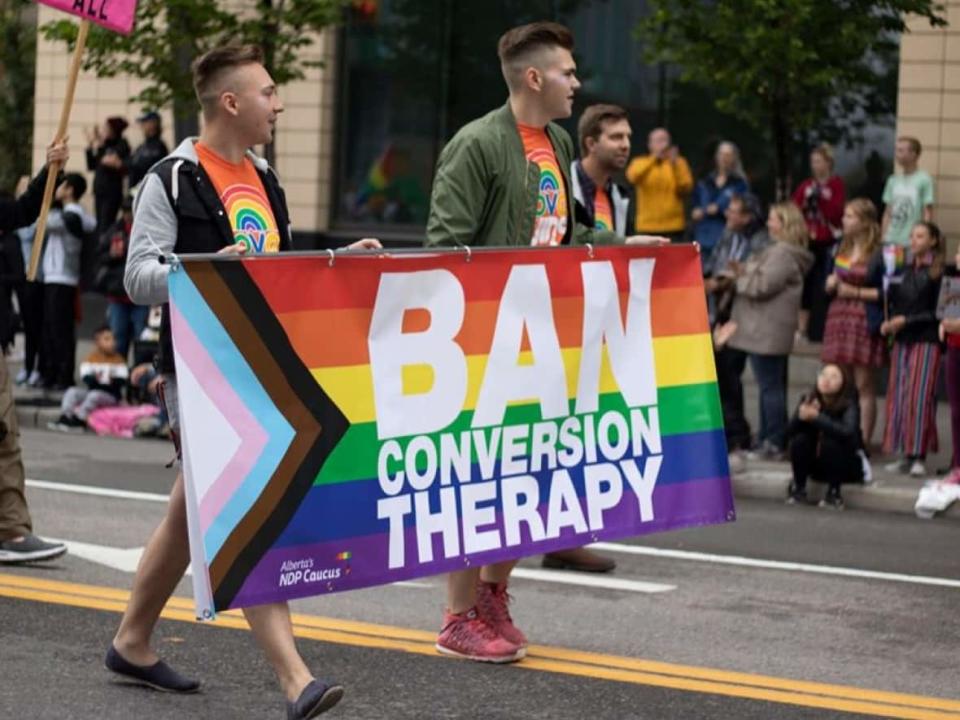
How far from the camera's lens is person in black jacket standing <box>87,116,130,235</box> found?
794 inches

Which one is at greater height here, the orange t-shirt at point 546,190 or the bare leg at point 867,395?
the orange t-shirt at point 546,190

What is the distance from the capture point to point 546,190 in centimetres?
738

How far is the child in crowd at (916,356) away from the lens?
1355 cm

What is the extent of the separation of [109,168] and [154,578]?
46.7 feet

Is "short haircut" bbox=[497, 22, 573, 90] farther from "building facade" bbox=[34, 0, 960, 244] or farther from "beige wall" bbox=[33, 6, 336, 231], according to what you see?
"beige wall" bbox=[33, 6, 336, 231]

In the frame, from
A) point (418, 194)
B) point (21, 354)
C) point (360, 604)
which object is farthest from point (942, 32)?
point (360, 604)

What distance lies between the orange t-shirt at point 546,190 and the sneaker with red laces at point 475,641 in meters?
1.32

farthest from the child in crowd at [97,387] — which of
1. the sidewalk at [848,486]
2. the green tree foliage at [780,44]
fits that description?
the green tree foliage at [780,44]

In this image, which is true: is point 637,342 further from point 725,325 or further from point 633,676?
point 725,325

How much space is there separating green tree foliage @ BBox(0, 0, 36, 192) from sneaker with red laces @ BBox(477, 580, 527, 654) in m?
21.4

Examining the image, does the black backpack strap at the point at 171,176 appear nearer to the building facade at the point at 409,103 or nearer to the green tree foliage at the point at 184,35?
the green tree foliage at the point at 184,35

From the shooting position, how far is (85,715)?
6238mm

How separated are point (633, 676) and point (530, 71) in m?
2.09

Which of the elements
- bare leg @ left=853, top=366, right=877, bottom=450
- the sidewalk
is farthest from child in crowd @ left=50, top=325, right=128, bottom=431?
bare leg @ left=853, top=366, right=877, bottom=450
